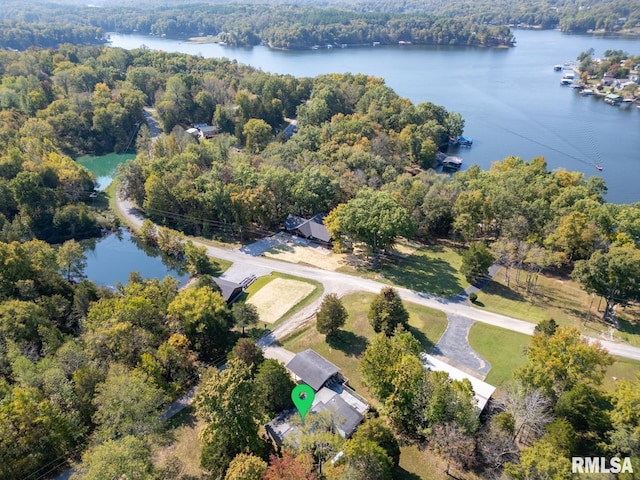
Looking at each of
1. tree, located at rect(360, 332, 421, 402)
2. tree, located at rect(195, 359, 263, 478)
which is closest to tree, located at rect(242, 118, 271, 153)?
tree, located at rect(360, 332, 421, 402)

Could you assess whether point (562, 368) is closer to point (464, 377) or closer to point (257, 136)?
point (464, 377)

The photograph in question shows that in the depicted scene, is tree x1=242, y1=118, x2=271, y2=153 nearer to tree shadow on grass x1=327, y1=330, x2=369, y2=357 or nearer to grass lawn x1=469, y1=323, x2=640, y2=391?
tree shadow on grass x1=327, y1=330, x2=369, y2=357

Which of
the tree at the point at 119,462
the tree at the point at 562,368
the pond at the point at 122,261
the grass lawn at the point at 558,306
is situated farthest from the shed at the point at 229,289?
the tree at the point at 562,368

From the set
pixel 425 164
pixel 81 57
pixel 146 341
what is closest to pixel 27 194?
pixel 146 341

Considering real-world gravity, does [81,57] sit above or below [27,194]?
above

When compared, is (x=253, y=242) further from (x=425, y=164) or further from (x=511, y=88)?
(x=511, y=88)

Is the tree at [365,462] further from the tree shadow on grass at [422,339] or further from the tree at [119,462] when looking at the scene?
the tree shadow on grass at [422,339]
